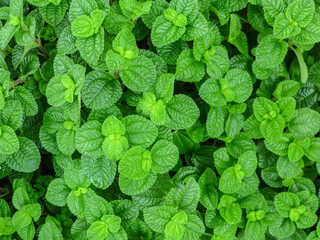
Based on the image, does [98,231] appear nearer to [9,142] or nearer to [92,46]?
[9,142]

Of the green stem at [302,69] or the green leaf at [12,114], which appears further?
the green stem at [302,69]

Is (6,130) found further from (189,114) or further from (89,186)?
(189,114)

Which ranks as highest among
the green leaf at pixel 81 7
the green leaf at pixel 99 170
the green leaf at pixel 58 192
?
the green leaf at pixel 81 7

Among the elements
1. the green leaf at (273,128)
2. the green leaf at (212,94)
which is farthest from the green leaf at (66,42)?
the green leaf at (273,128)

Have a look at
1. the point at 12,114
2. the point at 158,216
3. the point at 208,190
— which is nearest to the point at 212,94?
the point at 208,190

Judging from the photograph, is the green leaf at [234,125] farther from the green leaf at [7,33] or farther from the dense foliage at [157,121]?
the green leaf at [7,33]

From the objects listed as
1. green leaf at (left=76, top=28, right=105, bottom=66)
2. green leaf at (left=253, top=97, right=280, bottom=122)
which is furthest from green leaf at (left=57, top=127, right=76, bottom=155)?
green leaf at (left=253, top=97, right=280, bottom=122)

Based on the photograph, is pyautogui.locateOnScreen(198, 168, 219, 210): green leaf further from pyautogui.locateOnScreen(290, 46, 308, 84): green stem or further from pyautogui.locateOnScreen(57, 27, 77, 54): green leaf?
pyautogui.locateOnScreen(57, 27, 77, 54): green leaf
